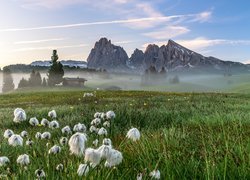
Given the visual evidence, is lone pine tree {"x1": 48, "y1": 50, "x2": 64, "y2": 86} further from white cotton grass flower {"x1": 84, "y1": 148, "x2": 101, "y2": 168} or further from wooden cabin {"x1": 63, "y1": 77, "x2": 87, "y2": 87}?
white cotton grass flower {"x1": 84, "y1": 148, "x2": 101, "y2": 168}

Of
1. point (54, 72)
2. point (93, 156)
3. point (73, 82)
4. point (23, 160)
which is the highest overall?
point (93, 156)

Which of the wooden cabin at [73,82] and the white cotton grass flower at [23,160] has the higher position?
the white cotton grass flower at [23,160]

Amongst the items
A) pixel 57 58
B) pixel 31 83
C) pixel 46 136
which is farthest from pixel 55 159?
pixel 31 83

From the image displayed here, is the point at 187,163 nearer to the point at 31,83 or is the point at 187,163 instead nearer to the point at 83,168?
the point at 83,168

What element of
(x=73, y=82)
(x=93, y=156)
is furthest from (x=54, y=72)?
(x=93, y=156)

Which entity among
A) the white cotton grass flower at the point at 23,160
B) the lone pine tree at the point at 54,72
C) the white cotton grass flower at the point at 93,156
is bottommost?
the lone pine tree at the point at 54,72

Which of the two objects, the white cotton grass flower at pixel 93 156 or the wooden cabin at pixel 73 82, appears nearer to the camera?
the white cotton grass flower at pixel 93 156

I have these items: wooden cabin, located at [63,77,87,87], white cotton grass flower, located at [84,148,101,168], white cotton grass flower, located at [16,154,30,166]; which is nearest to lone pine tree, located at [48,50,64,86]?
wooden cabin, located at [63,77,87,87]

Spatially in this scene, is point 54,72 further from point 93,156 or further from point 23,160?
point 93,156

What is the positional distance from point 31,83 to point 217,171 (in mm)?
195770

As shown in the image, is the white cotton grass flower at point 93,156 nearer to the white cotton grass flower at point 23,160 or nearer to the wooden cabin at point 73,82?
the white cotton grass flower at point 23,160

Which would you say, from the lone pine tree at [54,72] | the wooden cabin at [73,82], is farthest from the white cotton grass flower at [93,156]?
the wooden cabin at [73,82]

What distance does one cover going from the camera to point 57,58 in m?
154

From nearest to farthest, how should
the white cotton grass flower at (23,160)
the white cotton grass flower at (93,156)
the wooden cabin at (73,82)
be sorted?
the white cotton grass flower at (93,156), the white cotton grass flower at (23,160), the wooden cabin at (73,82)
